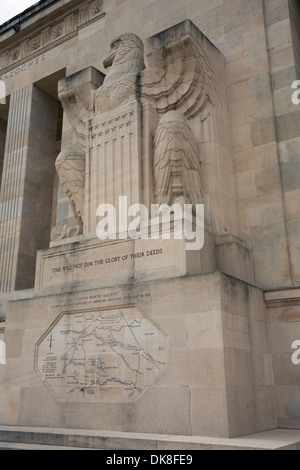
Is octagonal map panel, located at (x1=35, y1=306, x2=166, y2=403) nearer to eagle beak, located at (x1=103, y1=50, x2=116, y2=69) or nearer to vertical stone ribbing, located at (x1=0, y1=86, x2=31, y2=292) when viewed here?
vertical stone ribbing, located at (x1=0, y1=86, x2=31, y2=292)

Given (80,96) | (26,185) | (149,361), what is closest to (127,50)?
(80,96)

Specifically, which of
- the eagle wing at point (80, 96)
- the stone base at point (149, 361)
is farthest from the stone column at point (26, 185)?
the stone base at point (149, 361)

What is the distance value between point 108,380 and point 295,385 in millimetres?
3061

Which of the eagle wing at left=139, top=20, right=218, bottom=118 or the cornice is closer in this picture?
the eagle wing at left=139, top=20, right=218, bottom=118

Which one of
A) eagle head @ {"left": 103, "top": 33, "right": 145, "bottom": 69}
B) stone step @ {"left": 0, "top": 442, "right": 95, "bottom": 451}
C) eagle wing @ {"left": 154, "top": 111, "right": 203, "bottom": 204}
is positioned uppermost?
eagle head @ {"left": 103, "top": 33, "right": 145, "bottom": 69}

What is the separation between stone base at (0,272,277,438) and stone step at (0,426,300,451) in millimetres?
363

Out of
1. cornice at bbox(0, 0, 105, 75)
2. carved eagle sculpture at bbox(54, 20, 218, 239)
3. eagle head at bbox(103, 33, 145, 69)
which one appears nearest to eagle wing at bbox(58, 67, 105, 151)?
carved eagle sculpture at bbox(54, 20, 218, 239)

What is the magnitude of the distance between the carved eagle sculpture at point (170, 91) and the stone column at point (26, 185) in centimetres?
425

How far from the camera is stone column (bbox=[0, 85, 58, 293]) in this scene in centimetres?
1405

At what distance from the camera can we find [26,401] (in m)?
8.50

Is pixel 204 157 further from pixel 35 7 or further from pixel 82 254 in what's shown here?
pixel 35 7

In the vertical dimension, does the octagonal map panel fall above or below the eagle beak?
below

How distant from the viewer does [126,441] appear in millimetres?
6242

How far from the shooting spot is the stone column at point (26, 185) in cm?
1405
